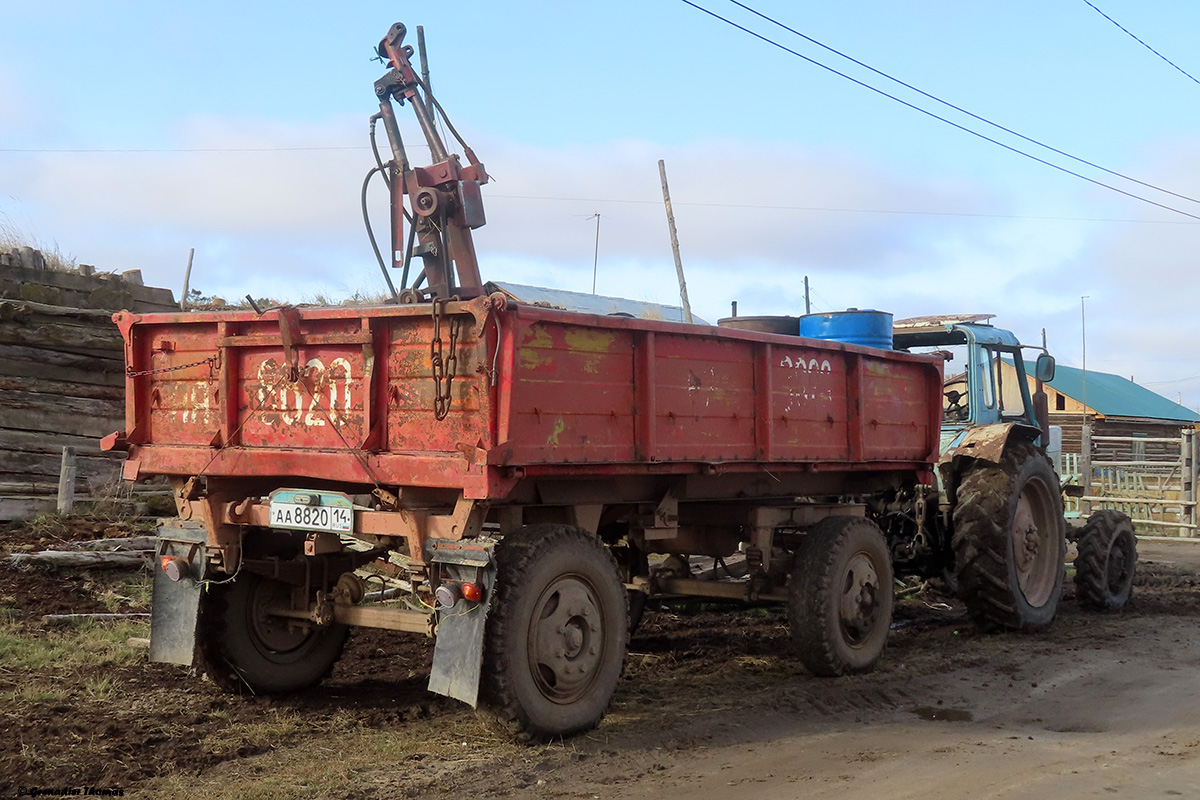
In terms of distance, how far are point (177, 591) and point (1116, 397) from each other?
4103 cm

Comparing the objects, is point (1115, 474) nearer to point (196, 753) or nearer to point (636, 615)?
point (636, 615)

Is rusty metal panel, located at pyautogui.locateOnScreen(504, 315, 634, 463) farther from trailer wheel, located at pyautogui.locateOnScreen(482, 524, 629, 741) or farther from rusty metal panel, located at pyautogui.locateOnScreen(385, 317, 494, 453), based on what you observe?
trailer wheel, located at pyautogui.locateOnScreen(482, 524, 629, 741)

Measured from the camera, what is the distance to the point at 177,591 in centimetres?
623

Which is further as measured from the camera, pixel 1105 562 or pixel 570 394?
pixel 1105 562

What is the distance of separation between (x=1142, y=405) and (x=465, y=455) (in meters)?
41.1

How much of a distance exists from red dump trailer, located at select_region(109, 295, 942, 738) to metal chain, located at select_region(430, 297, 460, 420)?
11 mm

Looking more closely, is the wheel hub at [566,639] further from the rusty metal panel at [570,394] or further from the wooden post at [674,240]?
the wooden post at [674,240]

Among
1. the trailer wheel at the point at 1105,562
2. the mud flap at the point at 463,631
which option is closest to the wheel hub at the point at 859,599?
the mud flap at the point at 463,631

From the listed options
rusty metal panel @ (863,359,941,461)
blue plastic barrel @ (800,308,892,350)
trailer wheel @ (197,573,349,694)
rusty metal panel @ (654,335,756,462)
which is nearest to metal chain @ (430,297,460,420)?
rusty metal panel @ (654,335,756,462)

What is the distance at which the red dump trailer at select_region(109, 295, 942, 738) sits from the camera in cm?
530

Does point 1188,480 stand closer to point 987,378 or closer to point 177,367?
point 987,378

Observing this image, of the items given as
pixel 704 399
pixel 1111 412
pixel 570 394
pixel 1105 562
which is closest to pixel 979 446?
pixel 1105 562

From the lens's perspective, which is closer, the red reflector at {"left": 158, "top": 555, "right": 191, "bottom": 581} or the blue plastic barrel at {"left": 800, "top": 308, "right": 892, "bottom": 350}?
the red reflector at {"left": 158, "top": 555, "right": 191, "bottom": 581}

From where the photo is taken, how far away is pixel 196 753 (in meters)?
5.22
